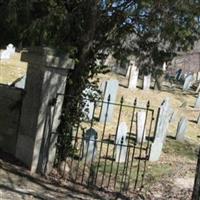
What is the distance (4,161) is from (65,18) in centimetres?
245

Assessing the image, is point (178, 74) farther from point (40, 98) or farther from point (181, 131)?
point (40, 98)

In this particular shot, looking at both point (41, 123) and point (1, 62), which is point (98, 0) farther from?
point (1, 62)

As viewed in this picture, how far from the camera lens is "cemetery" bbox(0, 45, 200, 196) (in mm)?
9336

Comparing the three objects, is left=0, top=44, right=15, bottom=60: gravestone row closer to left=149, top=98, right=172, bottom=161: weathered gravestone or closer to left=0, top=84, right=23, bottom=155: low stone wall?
left=149, top=98, right=172, bottom=161: weathered gravestone

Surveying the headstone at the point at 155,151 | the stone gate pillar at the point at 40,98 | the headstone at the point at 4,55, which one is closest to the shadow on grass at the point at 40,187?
the stone gate pillar at the point at 40,98

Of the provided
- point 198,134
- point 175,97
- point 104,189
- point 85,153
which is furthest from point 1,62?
point 104,189

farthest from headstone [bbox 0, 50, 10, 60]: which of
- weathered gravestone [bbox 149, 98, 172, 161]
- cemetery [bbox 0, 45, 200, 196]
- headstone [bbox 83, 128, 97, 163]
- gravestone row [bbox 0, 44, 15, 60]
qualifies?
headstone [bbox 83, 128, 97, 163]

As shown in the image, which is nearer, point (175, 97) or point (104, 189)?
point (104, 189)

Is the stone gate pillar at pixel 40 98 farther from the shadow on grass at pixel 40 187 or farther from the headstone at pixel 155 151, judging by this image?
the headstone at pixel 155 151

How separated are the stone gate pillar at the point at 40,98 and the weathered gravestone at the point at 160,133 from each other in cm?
336

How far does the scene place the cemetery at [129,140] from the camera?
9.34 metres

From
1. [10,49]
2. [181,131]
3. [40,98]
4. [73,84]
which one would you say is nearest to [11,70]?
[10,49]

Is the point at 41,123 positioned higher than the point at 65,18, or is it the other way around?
the point at 65,18

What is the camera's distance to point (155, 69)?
1023cm
